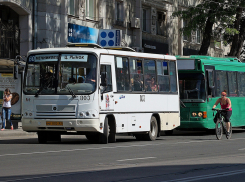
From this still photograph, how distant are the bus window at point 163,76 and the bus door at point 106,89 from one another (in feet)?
9.74

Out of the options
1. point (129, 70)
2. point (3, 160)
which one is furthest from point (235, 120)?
point (3, 160)

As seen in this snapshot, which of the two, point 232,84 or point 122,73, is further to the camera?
point 232,84

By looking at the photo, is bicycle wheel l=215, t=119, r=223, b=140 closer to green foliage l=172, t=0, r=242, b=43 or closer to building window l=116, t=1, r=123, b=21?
green foliage l=172, t=0, r=242, b=43

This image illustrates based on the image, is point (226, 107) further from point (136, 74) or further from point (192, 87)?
point (136, 74)

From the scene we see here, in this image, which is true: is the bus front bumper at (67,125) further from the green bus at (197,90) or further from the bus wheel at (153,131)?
the green bus at (197,90)

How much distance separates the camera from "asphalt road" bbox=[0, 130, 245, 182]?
945 cm

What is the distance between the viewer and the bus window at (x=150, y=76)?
62.9ft

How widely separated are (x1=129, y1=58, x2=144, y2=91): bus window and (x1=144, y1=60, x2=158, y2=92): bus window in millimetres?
277

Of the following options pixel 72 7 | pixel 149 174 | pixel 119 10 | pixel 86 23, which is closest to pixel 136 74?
pixel 149 174

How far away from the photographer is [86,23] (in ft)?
99.0

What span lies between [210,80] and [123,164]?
12.4 metres

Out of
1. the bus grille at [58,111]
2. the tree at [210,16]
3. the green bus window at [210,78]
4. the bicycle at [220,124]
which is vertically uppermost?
the tree at [210,16]

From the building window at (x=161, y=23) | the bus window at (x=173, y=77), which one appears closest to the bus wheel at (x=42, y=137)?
the bus window at (x=173, y=77)

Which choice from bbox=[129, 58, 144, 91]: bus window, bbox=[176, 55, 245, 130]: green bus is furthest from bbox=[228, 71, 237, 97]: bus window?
bbox=[129, 58, 144, 91]: bus window
